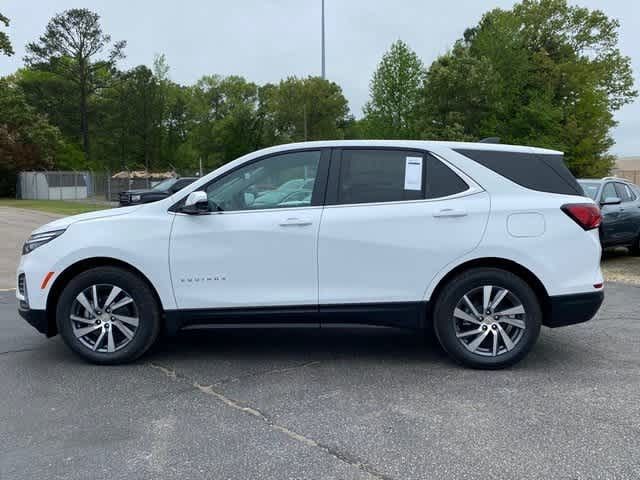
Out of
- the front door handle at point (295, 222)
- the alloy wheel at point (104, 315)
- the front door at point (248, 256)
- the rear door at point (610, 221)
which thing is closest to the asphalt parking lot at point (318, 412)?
the alloy wheel at point (104, 315)

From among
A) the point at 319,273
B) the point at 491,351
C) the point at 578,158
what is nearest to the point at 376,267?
the point at 319,273

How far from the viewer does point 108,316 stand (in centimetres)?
463

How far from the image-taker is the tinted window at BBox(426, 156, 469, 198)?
4.59 m

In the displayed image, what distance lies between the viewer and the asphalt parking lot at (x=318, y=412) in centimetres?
311

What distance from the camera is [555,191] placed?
4.60m

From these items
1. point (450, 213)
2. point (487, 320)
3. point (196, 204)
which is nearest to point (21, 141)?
point (196, 204)

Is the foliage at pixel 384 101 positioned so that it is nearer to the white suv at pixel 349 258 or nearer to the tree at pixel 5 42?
the tree at pixel 5 42

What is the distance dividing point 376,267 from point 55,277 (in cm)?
251

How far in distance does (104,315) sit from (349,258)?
1987mm

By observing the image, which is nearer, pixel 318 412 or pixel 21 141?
pixel 318 412

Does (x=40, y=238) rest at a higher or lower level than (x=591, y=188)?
lower

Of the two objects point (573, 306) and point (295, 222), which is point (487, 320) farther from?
point (295, 222)

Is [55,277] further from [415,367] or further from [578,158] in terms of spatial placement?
[578,158]

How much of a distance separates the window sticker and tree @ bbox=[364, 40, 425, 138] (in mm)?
37895
